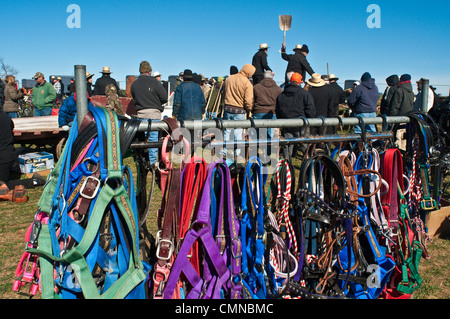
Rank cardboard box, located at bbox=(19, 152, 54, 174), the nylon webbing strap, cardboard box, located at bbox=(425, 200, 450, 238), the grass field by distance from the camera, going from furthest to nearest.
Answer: cardboard box, located at bbox=(19, 152, 54, 174) → cardboard box, located at bbox=(425, 200, 450, 238) → the grass field → the nylon webbing strap

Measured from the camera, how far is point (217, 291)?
2141 mm

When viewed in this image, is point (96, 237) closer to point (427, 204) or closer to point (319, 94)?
point (427, 204)

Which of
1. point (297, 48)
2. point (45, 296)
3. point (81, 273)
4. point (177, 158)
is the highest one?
point (297, 48)

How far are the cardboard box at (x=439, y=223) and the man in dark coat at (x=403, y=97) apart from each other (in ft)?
15.7

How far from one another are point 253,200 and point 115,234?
0.81 meters

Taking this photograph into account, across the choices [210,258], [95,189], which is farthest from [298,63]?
[95,189]

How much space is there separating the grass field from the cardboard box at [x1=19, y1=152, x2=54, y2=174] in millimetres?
1710

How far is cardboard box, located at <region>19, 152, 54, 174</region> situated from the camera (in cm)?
745

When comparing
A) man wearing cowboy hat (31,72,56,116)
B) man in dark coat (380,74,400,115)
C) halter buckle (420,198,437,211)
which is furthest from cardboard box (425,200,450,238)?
man wearing cowboy hat (31,72,56,116)

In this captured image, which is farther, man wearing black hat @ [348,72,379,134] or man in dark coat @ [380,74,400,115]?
man in dark coat @ [380,74,400,115]

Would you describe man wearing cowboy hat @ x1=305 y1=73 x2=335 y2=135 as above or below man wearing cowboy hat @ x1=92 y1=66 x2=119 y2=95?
below

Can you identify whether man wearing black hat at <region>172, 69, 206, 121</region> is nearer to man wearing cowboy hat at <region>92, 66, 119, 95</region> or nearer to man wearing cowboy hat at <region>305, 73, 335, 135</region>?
man wearing cowboy hat at <region>305, 73, 335, 135</region>

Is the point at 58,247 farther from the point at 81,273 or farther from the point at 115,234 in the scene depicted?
the point at 115,234
